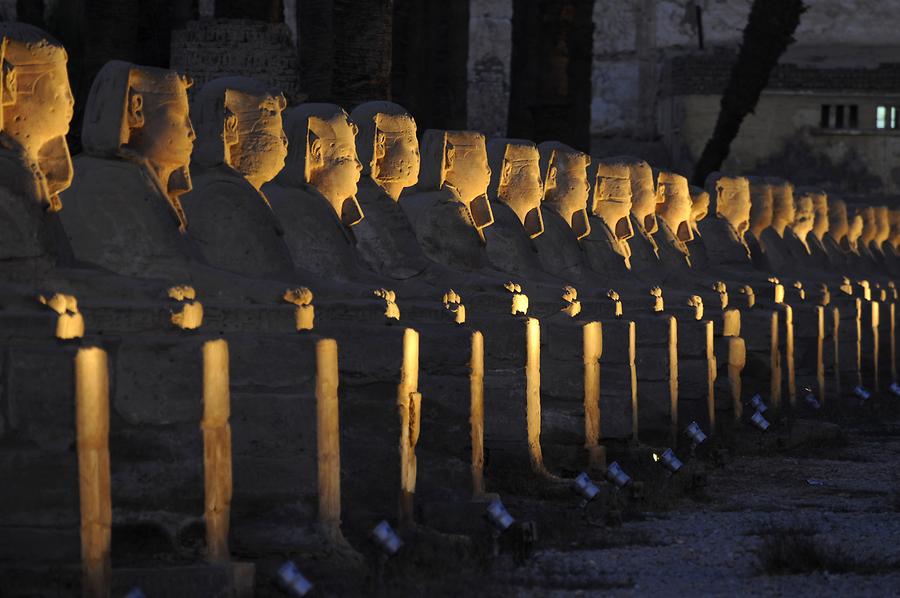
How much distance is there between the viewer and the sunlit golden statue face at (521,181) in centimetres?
1127

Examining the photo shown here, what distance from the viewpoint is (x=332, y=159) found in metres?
8.70

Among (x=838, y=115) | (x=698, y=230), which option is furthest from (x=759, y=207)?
(x=838, y=115)

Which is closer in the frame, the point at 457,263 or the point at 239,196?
the point at 239,196

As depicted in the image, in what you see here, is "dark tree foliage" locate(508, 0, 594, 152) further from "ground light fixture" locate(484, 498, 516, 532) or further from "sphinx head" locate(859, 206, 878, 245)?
"ground light fixture" locate(484, 498, 516, 532)

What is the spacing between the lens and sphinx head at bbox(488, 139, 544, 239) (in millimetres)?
11242

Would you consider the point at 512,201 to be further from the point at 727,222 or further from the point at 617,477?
the point at 727,222

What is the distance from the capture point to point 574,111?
17.9 metres

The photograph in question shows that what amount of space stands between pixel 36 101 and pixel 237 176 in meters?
1.52

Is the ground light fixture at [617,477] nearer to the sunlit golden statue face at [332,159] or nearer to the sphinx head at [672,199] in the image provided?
the sunlit golden statue face at [332,159]

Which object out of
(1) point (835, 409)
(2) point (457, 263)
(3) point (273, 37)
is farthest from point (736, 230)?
(2) point (457, 263)

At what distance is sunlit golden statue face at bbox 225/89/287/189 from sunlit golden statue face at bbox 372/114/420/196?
1.41 meters

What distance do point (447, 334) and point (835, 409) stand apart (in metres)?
9.16

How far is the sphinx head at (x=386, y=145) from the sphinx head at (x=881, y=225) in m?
17.0

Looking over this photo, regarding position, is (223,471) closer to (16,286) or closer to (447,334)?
(16,286)
